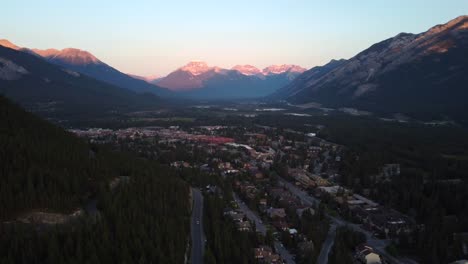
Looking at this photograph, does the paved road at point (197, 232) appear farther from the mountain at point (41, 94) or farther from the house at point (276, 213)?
the mountain at point (41, 94)

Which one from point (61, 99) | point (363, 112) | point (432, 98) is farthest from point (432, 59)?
point (61, 99)

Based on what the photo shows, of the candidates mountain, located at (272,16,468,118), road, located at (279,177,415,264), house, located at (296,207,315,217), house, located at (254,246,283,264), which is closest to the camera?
house, located at (254,246,283,264)

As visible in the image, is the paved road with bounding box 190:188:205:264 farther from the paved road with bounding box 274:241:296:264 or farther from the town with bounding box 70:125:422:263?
the paved road with bounding box 274:241:296:264

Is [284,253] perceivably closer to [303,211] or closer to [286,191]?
[303,211]

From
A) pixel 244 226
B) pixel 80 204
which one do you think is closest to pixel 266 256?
pixel 244 226

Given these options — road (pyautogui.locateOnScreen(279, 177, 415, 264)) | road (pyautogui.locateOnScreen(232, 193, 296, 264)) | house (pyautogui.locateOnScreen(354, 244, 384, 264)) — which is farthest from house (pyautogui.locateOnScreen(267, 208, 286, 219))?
house (pyautogui.locateOnScreen(354, 244, 384, 264))

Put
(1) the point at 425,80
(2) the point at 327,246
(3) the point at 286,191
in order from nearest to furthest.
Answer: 1. (2) the point at 327,246
2. (3) the point at 286,191
3. (1) the point at 425,80
